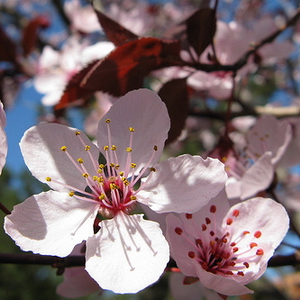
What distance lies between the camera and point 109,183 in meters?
0.74

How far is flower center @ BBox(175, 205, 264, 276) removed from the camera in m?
0.70

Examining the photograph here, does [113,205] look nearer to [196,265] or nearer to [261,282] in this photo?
[196,265]

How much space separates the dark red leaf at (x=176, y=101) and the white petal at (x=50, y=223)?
29 cm

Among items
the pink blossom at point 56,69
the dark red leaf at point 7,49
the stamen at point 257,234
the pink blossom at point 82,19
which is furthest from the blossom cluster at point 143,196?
the pink blossom at point 82,19

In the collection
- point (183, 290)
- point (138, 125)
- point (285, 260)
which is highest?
point (138, 125)

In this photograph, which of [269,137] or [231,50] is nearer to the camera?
[269,137]

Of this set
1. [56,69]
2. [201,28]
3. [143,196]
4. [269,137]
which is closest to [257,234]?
[143,196]

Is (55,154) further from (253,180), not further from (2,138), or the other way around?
(253,180)

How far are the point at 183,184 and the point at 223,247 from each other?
0.63 ft

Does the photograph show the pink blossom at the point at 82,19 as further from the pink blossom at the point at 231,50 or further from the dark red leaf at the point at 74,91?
the dark red leaf at the point at 74,91

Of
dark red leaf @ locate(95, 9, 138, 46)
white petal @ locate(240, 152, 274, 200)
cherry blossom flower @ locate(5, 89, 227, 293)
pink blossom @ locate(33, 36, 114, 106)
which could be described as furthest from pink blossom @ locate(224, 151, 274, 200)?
pink blossom @ locate(33, 36, 114, 106)

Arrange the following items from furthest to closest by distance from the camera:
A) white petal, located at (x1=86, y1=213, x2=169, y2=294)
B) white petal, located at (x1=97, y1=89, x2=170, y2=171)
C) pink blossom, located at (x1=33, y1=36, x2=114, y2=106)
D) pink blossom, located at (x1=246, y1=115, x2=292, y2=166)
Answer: pink blossom, located at (x1=33, y1=36, x2=114, y2=106) → pink blossom, located at (x1=246, y1=115, x2=292, y2=166) → white petal, located at (x1=97, y1=89, x2=170, y2=171) → white petal, located at (x1=86, y1=213, x2=169, y2=294)

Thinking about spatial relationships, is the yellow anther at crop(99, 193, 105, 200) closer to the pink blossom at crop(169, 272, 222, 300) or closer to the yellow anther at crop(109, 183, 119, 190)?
the yellow anther at crop(109, 183, 119, 190)

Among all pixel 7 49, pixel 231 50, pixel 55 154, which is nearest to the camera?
pixel 55 154
